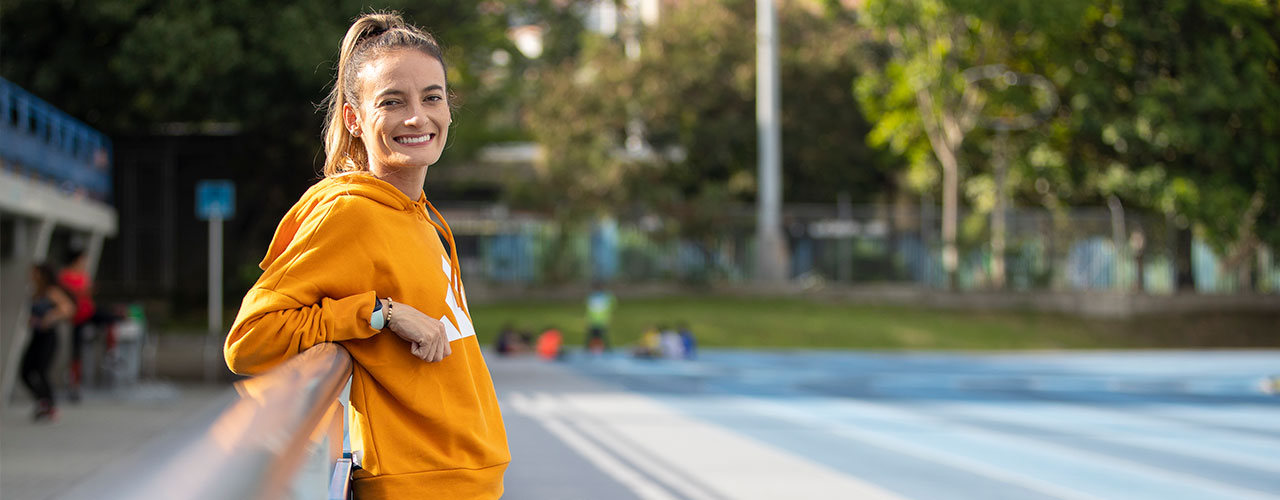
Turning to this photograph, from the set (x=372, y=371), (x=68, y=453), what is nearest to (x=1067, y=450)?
(x=68, y=453)

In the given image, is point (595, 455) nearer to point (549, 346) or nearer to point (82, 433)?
point (82, 433)

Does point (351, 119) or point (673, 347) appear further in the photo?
point (673, 347)

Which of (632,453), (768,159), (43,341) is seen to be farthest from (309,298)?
(768,159)

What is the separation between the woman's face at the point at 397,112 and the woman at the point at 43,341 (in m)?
11.8

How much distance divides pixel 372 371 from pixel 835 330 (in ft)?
81.0

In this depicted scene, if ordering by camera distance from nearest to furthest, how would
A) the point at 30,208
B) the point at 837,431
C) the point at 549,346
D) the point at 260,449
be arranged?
the point at 260,449 → the point at 837,431 → the point at 30,208 → the point at 549,346

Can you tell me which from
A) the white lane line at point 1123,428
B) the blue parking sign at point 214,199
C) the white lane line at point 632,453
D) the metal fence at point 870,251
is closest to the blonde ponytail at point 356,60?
the white lane line at point 632,453

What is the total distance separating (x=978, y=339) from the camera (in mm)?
26172

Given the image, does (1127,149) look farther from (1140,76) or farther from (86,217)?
(86,217)

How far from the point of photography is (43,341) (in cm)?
1300

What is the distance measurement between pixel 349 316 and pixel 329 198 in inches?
9.6

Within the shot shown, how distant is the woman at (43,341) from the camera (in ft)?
42.0

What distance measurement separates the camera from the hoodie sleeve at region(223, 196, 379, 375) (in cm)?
206

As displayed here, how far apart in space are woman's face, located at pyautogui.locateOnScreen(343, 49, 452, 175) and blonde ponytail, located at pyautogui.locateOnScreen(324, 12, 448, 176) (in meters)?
0.02
